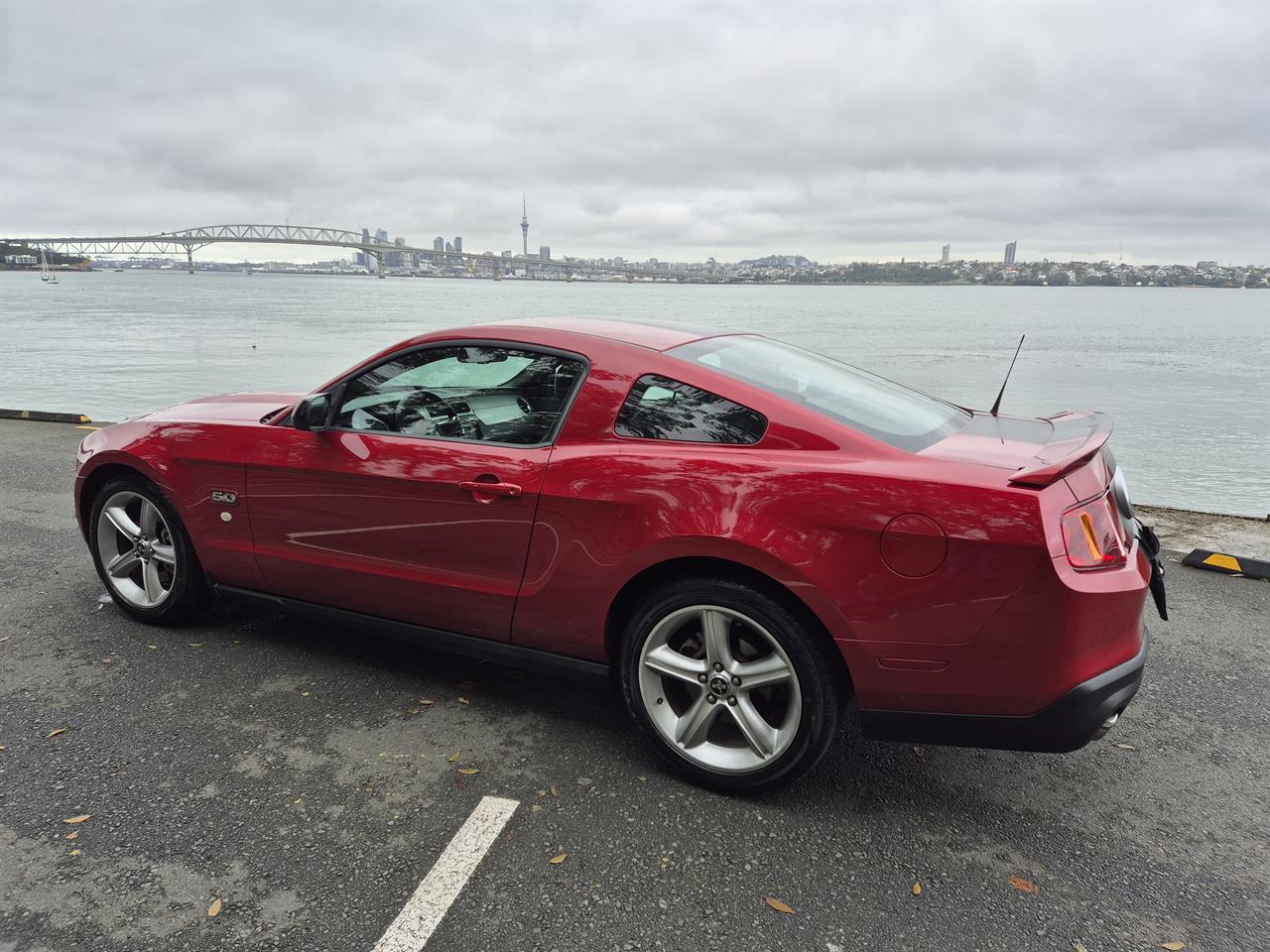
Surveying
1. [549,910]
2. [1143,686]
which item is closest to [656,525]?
[549,910]

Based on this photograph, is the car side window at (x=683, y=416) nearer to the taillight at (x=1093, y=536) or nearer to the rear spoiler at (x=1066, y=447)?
the rear spoiler at (x=1066, y=447)

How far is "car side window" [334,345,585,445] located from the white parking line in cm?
125

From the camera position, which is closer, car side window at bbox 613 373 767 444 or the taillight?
the taillight

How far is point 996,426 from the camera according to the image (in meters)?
3.20

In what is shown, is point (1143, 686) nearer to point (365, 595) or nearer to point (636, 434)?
point (636, 434)

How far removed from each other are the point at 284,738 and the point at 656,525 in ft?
5.43

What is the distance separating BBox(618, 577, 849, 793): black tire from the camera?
2.62 meters

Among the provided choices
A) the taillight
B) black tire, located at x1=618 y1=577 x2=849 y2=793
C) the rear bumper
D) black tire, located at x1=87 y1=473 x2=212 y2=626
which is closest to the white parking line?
black tire, located at x1=618 y1=577 x2=849 y2=793

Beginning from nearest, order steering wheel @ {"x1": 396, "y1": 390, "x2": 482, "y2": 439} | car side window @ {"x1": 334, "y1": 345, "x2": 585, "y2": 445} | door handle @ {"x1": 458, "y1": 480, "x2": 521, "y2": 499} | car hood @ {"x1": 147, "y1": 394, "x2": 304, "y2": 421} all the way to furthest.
→ door handle @ {"x1": 458, "y1": 480, "x2": 521, "y2": 499} < car side window @ {"x1": 334, "y1": 345, "x2": 585, "y2": 445} < steering wheel @ {"x1": 396, "y1": 390, "x2": 482, "y2": 439} < car hood @ {"x1": 147, "y1": 394, "x2": 304, "y2": 421}

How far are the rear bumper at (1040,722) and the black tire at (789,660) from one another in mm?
139

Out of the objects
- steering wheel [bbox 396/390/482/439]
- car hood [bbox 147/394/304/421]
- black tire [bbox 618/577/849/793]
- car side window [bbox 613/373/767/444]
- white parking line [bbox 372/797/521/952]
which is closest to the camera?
white parking line [bbox 372/797/521/952]

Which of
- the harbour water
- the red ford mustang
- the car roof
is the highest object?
the car roof

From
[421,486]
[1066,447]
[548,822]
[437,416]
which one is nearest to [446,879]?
[548,822]

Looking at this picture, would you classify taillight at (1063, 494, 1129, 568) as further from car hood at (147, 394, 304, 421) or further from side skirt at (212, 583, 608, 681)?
car hood at (147, 394, 304, 421)
